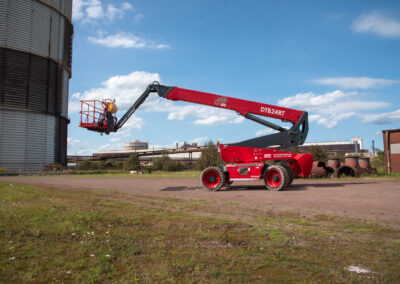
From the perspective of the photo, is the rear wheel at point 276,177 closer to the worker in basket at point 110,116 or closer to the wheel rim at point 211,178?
the wheel rim at point 211,178

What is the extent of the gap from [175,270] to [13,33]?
2076 inches

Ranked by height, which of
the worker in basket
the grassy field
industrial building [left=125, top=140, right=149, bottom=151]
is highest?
Answer: industrial building [left=125, top=140, right=149, bottom=151]

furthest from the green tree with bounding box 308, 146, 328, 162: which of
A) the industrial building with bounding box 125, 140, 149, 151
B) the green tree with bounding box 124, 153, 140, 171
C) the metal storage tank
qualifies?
the industrial building with bounding box 125, 140, 149, 151

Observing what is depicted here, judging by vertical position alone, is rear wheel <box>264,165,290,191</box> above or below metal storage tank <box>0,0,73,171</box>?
below

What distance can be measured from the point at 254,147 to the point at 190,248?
1141 centimetres

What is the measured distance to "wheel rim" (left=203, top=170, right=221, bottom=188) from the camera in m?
15.6

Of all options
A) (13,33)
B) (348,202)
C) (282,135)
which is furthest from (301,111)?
(13,33)

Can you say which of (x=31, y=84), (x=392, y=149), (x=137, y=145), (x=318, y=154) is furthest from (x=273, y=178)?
(x=137, y=145)

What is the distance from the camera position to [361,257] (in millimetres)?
4430

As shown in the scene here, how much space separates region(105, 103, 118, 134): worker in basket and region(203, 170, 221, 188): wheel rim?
6.59m

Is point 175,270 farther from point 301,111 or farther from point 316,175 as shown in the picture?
point 316,175

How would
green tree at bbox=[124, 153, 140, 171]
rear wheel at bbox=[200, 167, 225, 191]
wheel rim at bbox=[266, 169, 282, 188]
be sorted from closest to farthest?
wheel rim at bbox=[266, 169, 282, 188] < rear wheel at bbox=[200, 167, 225, 191] < green tree at bbox=[124, 153, 140, 171]

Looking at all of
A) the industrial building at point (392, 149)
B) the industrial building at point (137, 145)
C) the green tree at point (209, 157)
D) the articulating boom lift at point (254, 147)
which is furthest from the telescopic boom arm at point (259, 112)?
the industrial building at point (137, 145)

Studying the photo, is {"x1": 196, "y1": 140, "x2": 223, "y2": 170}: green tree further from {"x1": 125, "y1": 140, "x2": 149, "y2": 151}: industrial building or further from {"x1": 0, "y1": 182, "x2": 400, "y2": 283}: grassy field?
{"x1": 125, "y1": 140, "x2": 149, "y2": 151}: industrial building
